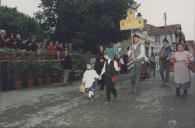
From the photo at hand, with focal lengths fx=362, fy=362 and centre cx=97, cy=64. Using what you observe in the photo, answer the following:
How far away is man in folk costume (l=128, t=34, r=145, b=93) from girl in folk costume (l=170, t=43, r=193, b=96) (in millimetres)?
1366

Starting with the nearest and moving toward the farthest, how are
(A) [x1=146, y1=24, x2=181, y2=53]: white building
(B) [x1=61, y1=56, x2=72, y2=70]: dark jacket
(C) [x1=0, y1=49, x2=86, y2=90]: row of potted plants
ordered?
(C) [x1=0, y1=49, x2=86, y2=90]: row of potted plants → (B) [x1=61, y1=56, x2=72, y2=70]: dark jacket → (A) [x1=146, y1=24, x2=181, y2=53]: white building

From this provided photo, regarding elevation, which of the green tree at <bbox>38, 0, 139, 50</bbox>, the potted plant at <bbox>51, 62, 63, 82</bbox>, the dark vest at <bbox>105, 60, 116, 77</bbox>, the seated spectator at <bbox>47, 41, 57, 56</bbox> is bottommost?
the potted plant at <bbox>51, 62, 63, 82</bbox>

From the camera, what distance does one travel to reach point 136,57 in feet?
43.1

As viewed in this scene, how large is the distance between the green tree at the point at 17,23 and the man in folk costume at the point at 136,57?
36602mm

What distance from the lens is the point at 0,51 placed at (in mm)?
16312

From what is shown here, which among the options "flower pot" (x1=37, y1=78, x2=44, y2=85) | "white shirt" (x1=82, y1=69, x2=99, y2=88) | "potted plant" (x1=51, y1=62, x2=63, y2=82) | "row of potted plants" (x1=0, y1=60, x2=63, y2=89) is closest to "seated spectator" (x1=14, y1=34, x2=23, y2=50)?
"row of potted plants" (x1=0, y1=60, x2=63, y2=89)

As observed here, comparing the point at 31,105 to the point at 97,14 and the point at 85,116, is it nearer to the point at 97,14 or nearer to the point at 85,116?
the point at 85,116

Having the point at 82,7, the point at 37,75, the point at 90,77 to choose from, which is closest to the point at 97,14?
the point at 82,7

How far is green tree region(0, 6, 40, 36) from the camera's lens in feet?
162

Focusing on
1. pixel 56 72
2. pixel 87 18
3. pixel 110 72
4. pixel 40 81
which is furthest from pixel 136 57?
pixel 87 18

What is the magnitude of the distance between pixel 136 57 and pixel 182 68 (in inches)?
72.6

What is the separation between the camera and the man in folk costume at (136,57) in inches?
508

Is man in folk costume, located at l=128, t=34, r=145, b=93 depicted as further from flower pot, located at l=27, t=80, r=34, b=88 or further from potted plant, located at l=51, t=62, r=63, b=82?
potted plant, located at l=51, t=62, r=63, b=82

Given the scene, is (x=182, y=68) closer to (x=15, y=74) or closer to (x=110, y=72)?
(x=110, y=72)
